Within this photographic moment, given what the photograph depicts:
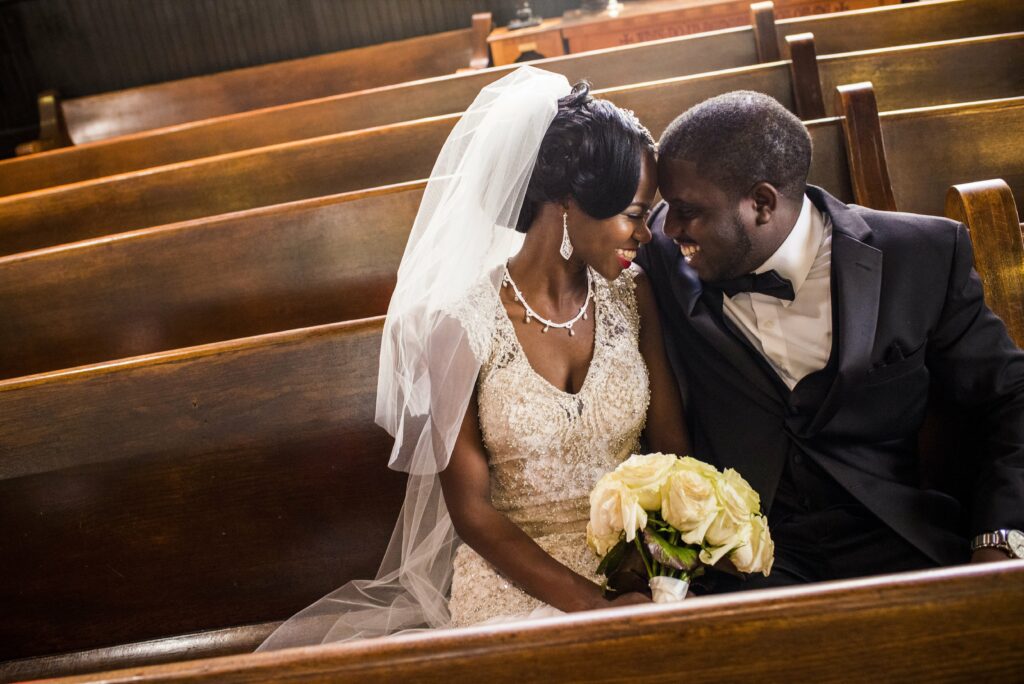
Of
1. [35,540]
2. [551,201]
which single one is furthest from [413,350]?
[35,540]

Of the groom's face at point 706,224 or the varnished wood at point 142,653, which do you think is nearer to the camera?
the groom's face at point 706,224

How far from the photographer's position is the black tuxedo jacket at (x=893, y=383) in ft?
5.62

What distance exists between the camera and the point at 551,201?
1895 millimetres

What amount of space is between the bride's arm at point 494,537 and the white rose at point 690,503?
0.41m

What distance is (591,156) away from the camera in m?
1.79

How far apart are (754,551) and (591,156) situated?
34.3 inches

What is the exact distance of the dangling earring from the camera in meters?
1.89

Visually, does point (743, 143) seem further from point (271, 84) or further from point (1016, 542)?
point (271, 84)

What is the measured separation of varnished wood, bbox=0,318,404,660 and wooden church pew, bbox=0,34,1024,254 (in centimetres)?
139

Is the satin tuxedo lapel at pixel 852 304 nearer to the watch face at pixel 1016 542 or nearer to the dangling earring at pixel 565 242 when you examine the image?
the watch face at pixel 1016 542

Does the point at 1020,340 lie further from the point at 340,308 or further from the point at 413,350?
the point at 340,308

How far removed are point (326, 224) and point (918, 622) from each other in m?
2.02

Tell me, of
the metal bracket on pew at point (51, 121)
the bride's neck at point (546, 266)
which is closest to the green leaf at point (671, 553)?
the bride's neck at point (546, 266)

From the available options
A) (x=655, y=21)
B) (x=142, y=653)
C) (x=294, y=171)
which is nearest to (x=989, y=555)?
(x=142, y=653)
